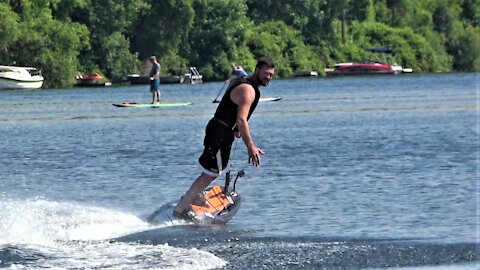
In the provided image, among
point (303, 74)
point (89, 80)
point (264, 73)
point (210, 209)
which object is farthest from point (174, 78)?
point (264, 73)

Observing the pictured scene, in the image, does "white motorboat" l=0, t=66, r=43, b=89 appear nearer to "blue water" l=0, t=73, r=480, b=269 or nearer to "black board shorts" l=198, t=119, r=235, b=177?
"blue water" l=0, t=73, r=480, b=269

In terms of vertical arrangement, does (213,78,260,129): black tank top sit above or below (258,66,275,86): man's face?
below

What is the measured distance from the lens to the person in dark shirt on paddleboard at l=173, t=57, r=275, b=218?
1303 cm

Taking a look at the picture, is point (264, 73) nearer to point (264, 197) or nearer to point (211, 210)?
point (211, 210)

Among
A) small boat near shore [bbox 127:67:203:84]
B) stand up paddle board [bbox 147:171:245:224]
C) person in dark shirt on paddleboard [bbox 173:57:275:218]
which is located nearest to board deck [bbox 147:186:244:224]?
stand up paddle board [bbox 147:171:245:224]

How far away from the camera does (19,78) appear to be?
7006 cm

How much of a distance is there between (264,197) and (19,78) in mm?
54487

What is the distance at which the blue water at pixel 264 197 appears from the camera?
12.0m

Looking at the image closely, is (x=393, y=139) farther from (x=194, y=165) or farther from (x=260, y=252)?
(x=260, y=252)

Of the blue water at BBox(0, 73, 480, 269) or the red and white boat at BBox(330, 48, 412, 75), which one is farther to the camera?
the red and white boat at BBox(330, 48, 412, 75)

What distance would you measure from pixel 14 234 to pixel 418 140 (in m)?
15.4

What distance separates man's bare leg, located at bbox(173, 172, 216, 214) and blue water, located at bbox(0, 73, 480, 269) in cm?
24

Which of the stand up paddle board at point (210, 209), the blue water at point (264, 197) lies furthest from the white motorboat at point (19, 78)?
the stand up paddle board at point (210, 209)

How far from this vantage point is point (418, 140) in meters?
27.3
